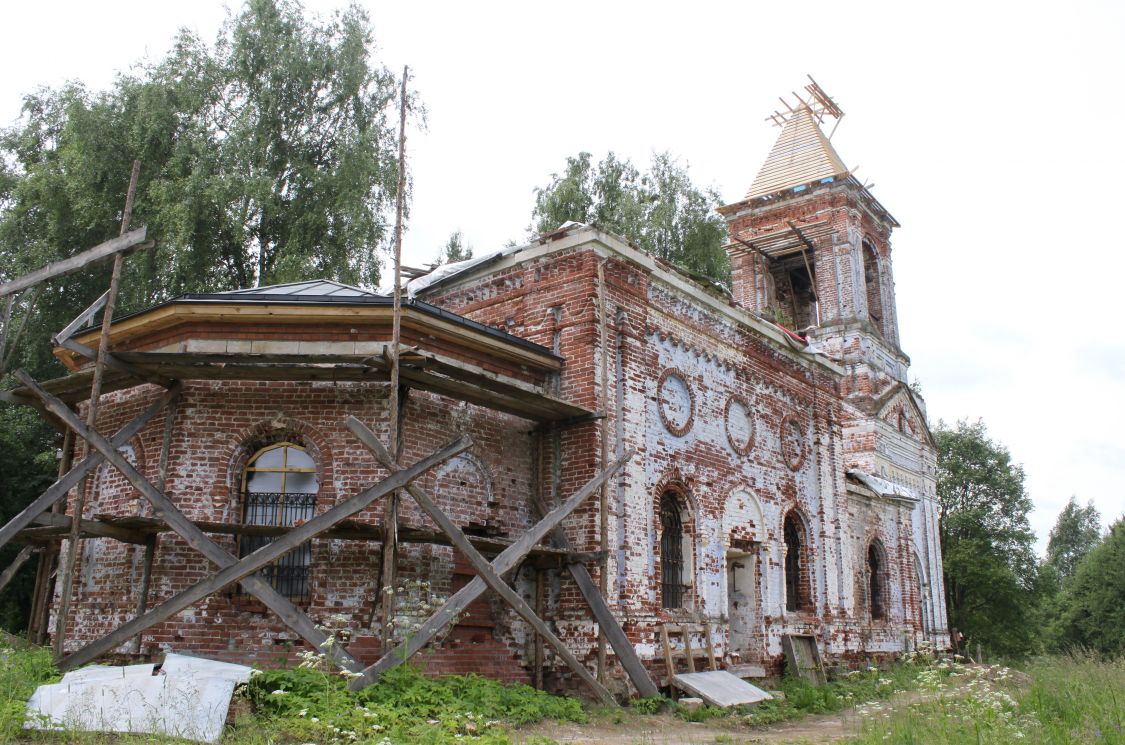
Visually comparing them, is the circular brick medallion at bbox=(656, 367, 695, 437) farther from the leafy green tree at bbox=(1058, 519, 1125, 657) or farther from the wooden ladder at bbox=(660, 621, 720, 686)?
the leafy green tree at bbox=(1058, 519, 1125, 657)

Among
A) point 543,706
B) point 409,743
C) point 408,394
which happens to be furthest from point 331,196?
point 409,743

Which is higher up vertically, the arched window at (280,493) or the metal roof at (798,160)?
the metal roof at (798,160)

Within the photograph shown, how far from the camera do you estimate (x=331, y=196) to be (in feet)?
65.6

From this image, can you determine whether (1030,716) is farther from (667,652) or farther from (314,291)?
(314,291)

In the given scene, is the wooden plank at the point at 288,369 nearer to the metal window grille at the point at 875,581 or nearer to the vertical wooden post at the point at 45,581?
the vertical wooden post at the point at 45,581

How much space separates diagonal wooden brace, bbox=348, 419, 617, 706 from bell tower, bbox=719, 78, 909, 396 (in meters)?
15.8

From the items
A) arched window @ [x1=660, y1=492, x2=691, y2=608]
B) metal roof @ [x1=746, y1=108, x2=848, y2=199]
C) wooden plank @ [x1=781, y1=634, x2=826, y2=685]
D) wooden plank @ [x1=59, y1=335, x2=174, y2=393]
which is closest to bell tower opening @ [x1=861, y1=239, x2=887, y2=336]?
metal roof @ [x1=746, y1=108, x2=848, y2=199]

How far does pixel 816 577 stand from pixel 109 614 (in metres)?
11.1

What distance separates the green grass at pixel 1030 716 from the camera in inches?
244

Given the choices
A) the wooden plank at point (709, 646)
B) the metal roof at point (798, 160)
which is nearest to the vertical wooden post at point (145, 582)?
the wooden plank at point (709, 646)

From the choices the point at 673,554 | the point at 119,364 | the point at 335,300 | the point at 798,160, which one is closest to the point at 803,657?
the point at 673,554

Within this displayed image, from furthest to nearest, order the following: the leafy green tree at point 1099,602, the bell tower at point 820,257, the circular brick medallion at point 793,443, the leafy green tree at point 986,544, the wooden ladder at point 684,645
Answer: the leafy green tree at point 1099,602, the leafy green tree at point 986,544, the bell tower at point 820,257, the circular brick medallion at point 793,443, the wooden ladder at point 684,645

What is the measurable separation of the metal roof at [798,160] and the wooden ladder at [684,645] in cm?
1730

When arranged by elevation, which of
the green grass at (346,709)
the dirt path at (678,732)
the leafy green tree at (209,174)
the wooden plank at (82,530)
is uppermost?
the leafy green tree at (209,174)
